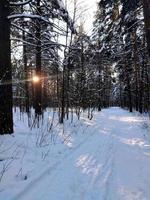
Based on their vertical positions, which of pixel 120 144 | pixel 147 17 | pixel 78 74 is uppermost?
pixel 147 17

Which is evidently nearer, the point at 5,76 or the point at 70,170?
the point at 70,170

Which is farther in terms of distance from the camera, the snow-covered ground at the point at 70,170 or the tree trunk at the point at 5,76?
the tree trunk at the point at 5,76

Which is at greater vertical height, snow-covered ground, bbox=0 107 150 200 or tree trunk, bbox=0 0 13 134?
tree trunk, bbox=0 0 13 134

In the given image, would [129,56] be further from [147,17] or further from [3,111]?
[3,111]

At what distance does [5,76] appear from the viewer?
8.74 m

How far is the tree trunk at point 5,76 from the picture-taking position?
862 cm

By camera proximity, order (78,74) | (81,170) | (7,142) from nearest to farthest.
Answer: (81,170) < (7,142) < (78,74)

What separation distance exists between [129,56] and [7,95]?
22837mm

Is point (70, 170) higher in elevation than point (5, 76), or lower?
lower

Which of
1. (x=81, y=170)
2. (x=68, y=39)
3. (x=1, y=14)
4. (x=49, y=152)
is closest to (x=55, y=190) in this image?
(x=81, y=170)

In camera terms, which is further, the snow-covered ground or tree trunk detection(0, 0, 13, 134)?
tree trunk detection(0, 0, 13, 134)

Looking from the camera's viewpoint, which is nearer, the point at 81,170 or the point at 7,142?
the point at 81,170

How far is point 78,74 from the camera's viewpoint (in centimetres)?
1873

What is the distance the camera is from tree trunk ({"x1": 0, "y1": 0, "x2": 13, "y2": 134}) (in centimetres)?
862
